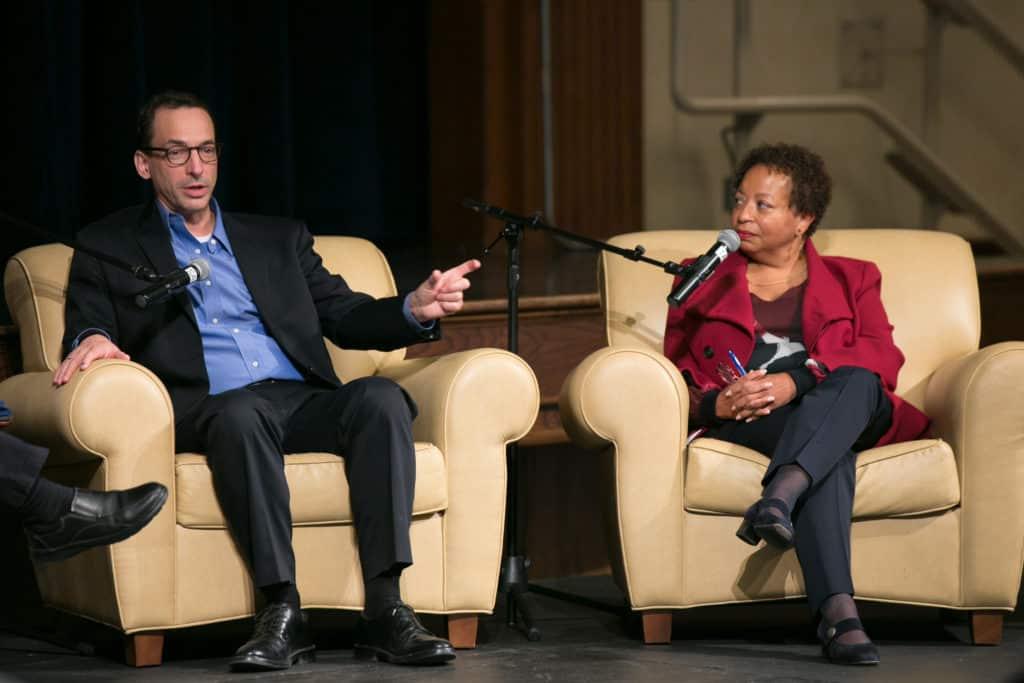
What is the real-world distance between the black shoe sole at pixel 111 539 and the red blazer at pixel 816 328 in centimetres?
116

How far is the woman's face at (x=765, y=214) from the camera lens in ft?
11.6

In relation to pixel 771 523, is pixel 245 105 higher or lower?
higher

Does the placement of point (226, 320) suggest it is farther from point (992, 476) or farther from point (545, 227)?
point (992, 476)

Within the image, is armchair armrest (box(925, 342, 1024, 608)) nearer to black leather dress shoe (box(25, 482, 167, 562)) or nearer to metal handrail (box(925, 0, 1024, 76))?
black leather dress shoe (box(25, 482, 167, 562))

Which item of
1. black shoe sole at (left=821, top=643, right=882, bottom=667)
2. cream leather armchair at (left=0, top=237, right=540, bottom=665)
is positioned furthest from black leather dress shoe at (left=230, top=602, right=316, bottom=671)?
black shoe sole at (left=821, top=643, right=882, bottom=667)

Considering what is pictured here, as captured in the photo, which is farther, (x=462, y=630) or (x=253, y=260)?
(x=253, y=260)

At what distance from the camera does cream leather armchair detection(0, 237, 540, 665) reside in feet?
9.84

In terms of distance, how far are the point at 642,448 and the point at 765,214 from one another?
0.63 metres

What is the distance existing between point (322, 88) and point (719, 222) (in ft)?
5.29

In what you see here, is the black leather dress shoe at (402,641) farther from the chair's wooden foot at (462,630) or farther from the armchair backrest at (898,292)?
the armchair backrest at (898,292)

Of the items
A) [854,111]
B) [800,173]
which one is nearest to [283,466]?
[800,173]

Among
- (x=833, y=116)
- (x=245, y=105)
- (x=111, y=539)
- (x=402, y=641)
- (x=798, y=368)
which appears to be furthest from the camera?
(x=833, y=116)

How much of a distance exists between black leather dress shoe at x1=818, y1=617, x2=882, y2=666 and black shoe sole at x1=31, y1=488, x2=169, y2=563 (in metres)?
1.22

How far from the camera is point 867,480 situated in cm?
322
